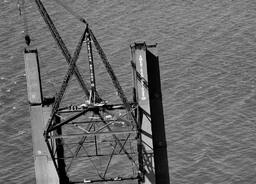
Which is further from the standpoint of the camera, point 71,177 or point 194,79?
point 194,79

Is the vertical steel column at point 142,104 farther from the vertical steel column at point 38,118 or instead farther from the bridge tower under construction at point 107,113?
the vertical steel column at point 38,118

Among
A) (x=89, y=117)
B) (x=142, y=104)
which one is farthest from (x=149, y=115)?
(x=89, y=117)

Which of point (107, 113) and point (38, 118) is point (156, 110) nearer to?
point (107, 113)

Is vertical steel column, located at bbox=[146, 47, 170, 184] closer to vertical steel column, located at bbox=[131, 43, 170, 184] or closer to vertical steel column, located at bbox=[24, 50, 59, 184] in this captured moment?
vertical steel column, located at bbox=[131, 43, 170, 184]

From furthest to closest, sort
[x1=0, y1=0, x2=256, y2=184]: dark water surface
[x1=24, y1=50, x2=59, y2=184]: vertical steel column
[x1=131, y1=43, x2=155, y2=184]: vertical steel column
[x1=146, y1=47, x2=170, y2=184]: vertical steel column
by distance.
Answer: [x1=0, y1=0, x2=256, y2=184]: dark water surface < [x1=146, y1=47, x2=170, y2=184]: vertical steel column < [x1=24, y1=50, x2=59, y2=184]: vertical steel column < [x1=131, y1=43, x2=155, y2=184]: vertical steel column

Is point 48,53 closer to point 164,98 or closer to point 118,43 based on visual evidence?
point 118,43

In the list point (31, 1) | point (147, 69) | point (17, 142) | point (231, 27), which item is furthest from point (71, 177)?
point (31, 1)

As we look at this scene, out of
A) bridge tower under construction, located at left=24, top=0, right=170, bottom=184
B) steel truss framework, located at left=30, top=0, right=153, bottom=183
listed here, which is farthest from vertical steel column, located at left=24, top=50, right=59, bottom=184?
steel truss framework, located at left=30, top=0, right=153, bottom=183
